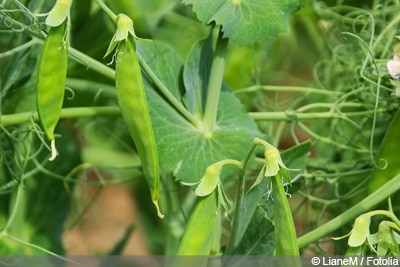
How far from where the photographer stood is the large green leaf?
0.95 meters

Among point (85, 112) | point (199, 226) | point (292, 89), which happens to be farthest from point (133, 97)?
point (292, 89)

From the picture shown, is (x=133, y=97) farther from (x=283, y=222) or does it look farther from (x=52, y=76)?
(x=283, y=222)

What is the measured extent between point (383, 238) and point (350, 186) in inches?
15.9

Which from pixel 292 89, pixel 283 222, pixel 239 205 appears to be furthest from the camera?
pixel 292 89

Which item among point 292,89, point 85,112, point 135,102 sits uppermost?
point 135,102

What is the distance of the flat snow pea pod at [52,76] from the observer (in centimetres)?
77

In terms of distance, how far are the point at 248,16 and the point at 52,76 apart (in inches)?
10.7

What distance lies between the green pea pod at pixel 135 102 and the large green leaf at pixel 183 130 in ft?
0.47

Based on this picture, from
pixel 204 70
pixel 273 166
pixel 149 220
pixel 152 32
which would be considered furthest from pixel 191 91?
pixel 149 220

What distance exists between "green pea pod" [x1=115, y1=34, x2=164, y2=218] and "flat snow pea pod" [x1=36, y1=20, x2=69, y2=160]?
0.05m

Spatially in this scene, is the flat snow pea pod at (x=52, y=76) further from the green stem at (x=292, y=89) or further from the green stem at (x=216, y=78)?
the green stem at (x=292, y=89)

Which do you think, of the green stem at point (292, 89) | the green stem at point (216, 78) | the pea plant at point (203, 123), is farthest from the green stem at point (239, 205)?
the green stem at point (292, 89)

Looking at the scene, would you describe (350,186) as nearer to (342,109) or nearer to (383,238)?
(342,109)

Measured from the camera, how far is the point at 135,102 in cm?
79
